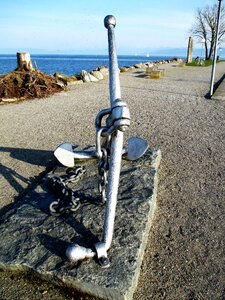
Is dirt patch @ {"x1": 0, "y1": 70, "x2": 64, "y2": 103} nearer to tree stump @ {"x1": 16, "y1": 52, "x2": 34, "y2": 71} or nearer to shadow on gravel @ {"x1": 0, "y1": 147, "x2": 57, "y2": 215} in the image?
tree stump @ {"x1": 16, "y1": 52, "x2": 34, "y2": 71}

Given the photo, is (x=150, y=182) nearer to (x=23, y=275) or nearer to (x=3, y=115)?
(x=23, y=275)

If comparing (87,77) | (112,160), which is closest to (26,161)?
(112,160)

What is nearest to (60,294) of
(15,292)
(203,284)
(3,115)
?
(15,292)

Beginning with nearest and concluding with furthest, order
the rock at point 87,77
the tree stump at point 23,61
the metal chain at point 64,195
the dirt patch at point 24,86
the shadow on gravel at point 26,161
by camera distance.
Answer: the metal chain at point 64,195 → the shadow on gravel at point 26,161 → the dirt patch at point 24,86 → the tree stump at point 23,61 → the rock at point 87,77

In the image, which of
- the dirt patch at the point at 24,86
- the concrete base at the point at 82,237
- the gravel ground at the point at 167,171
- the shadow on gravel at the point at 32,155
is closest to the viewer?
the concrete base at the point at 82,237

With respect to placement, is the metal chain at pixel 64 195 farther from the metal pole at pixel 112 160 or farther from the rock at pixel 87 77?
the rock at pixel 87 77

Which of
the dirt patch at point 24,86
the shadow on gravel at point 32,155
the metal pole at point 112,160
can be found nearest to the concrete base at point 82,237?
the metal pole at point 112,160

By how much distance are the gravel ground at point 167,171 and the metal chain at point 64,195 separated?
0.49 meters

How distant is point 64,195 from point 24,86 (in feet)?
20.8

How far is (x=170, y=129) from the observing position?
5.20m

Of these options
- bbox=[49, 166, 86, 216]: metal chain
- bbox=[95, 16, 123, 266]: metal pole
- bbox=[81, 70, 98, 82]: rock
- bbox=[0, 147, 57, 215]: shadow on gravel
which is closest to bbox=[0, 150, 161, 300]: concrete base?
→ bbox=[49, 166, 86, 216]: metal chain

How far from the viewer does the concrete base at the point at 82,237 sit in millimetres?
1880

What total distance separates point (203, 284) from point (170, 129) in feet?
11.3

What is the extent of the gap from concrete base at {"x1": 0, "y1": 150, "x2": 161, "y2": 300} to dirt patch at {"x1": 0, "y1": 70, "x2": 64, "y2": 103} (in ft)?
18.5
